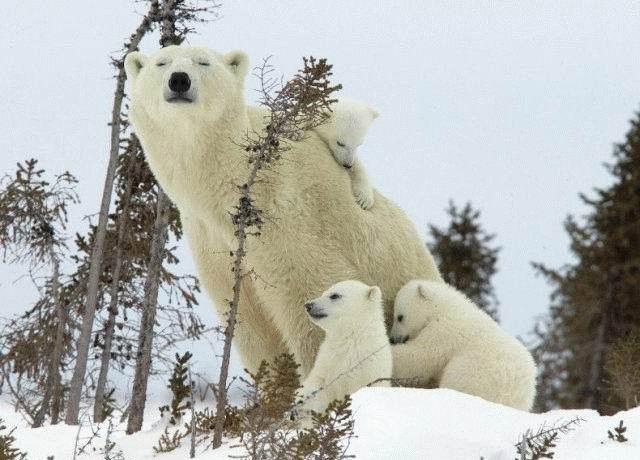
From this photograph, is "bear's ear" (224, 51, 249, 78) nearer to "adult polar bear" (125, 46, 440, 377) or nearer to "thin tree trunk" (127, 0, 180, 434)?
"adult polar bear" (125, 46, 440, 377)

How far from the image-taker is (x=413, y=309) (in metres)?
7.92

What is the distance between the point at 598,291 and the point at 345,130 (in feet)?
53.6

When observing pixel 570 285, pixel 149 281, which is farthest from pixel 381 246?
pixel 570 285

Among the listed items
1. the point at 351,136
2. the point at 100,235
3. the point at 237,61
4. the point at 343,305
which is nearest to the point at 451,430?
the point at 343,305

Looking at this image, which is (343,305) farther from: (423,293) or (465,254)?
(465,254)

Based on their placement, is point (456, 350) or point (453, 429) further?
point (456, 350)

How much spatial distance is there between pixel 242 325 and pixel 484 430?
2.83m

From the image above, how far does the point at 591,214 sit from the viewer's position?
2402 cm

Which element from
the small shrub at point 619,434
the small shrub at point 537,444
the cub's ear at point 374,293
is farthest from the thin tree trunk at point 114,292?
the small shrub at point 619,434

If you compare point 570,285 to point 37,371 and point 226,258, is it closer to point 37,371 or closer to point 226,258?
point 37,371

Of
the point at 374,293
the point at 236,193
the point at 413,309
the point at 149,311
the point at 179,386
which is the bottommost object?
the point at 179,386

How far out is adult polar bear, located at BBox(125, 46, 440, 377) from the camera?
7516mm

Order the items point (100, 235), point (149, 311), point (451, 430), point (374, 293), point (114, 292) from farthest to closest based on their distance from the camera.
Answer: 1. point (114, 292)
2. point (100, 235)
3. point (149, 311)
4. point (374, 293)
5. point (451, 430)

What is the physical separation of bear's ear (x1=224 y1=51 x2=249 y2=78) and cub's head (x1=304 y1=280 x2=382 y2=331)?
6.12ft
